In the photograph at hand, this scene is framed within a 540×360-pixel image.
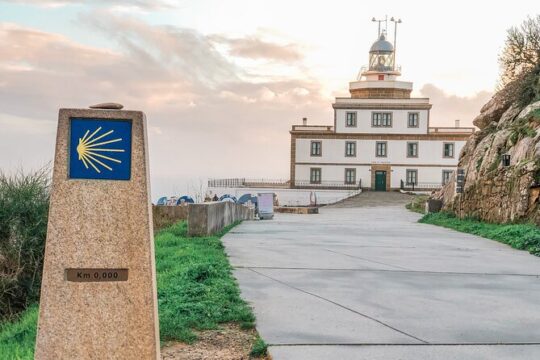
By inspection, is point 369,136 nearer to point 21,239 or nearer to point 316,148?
point 316,148

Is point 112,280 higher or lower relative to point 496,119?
lower

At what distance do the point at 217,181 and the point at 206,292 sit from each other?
196 feet

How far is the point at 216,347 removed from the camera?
4.63m

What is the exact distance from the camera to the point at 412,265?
9492mm

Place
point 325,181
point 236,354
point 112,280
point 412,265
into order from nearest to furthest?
point 112,280 → point 236,354 → point 412,265 → point 325,181

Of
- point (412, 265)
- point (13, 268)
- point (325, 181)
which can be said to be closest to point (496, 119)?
point (412, 265)

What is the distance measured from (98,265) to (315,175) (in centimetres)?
6176

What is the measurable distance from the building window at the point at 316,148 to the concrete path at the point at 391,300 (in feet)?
175

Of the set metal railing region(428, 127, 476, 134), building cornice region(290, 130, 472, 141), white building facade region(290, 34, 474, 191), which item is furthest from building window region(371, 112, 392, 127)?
metal railing region(428, 127, 476, 134)

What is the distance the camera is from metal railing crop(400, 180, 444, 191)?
64438 mm

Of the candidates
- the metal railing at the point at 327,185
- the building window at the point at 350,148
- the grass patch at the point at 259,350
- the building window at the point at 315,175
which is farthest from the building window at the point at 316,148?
the grass patch at the point at 259,350

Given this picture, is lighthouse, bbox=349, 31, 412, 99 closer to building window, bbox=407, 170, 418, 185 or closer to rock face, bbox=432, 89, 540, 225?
building window, bbox=407, 170, 418, 185

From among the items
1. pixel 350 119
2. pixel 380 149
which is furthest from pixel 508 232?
pixel 380 149

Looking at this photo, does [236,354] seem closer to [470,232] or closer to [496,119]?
Result: [470,232]
